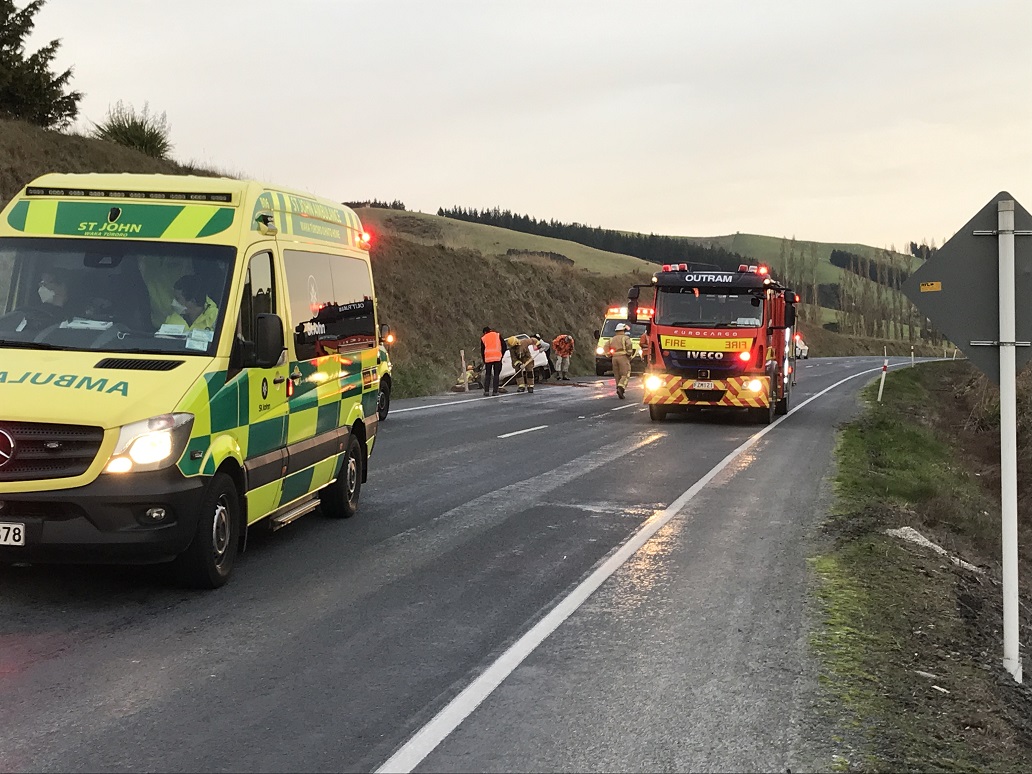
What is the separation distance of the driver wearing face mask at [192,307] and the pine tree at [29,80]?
35.0 metres

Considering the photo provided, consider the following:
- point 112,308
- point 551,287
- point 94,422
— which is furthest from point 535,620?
point 551,287

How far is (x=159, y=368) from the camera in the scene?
6.32 metres

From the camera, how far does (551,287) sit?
218ft

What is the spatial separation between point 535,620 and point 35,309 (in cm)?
377

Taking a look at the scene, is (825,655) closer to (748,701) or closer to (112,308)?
(748,701)

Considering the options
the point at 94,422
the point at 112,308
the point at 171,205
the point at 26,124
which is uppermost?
the point at 26,124

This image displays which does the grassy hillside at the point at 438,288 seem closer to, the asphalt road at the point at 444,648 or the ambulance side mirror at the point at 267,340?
the asphalt road at the point at 444,648

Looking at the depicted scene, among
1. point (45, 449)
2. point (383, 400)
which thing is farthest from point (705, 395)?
point (45, 449)

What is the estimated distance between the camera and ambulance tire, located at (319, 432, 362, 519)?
30.5ft

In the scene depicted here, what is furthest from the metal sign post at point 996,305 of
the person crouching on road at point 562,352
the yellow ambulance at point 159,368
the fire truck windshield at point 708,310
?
the person crouching on road at point 562,352

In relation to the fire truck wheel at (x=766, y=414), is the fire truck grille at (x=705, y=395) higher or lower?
higher

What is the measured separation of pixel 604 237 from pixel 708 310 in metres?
135

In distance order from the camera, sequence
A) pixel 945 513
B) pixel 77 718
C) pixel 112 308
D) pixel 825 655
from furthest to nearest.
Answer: pixel 945 513
pixel 112 308
pixel 825 655
pixel 77 718

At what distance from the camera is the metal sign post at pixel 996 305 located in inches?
223
